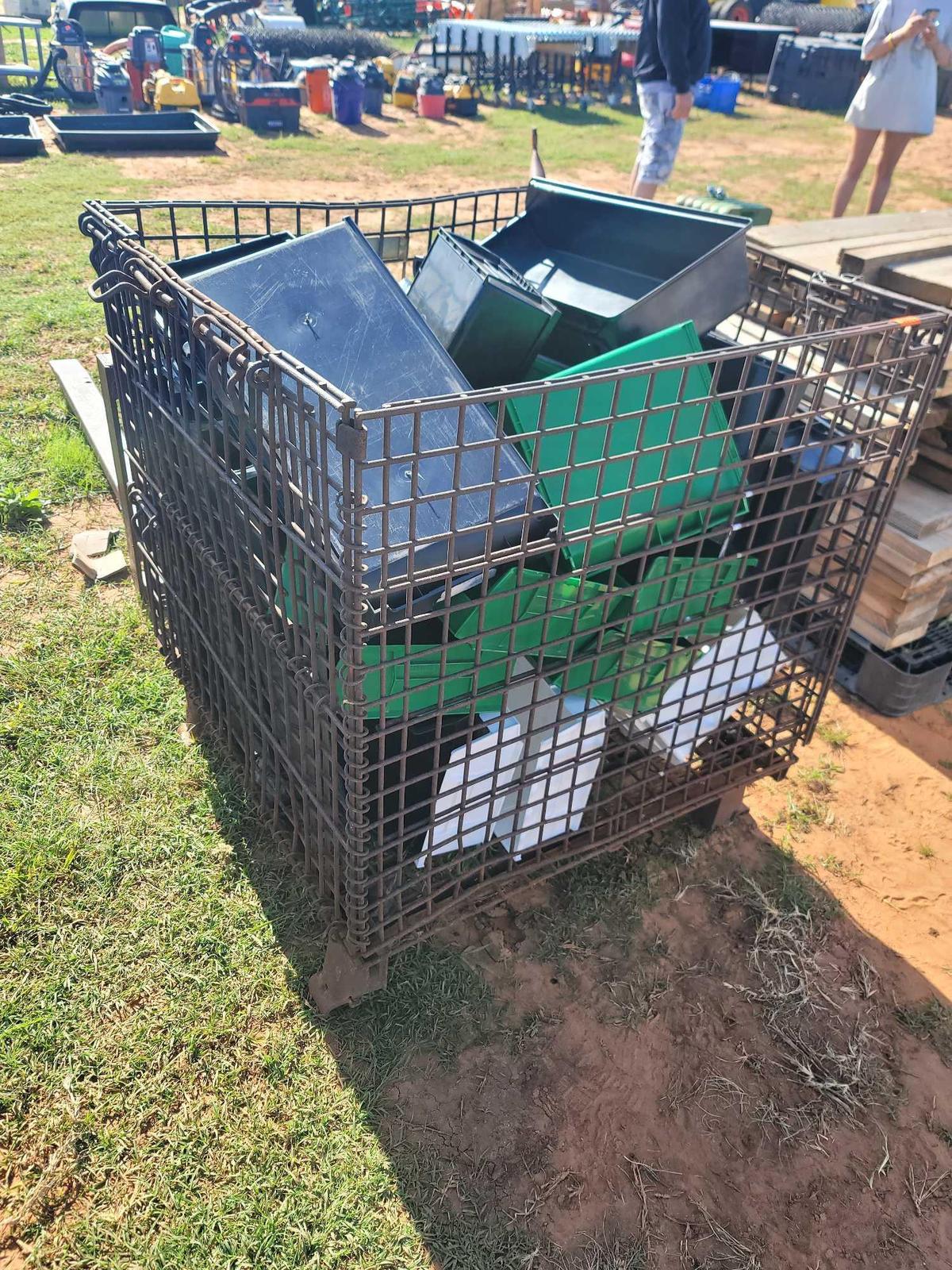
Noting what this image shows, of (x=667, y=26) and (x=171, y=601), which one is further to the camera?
(x=667, y=26)

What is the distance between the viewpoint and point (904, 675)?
3453 mm

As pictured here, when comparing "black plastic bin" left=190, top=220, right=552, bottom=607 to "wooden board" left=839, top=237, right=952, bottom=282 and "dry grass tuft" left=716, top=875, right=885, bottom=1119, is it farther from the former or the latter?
"wooden board" left=839, top=237, right=952, bottom=282

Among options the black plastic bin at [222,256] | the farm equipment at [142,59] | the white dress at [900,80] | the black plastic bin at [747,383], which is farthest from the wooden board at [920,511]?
the farm equipment at [142,59]

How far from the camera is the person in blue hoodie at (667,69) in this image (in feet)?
18.8

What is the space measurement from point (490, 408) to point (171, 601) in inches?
48.4

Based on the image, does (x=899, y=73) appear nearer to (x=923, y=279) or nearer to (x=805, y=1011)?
(x=923, y=279)

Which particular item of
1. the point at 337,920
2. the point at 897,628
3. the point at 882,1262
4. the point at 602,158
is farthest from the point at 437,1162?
the point at 602,158

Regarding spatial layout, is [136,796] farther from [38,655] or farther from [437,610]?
[437,610]

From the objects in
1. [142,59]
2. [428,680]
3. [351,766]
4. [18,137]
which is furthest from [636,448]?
[142,59]

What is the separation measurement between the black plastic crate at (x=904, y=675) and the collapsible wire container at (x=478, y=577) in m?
0.94

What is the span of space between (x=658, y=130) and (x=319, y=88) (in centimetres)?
1006

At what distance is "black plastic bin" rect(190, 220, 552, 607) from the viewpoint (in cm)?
170

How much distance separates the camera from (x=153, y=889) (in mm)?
2494

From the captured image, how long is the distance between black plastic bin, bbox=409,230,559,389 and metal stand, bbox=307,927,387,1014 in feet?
4.65
